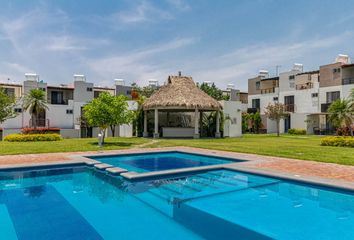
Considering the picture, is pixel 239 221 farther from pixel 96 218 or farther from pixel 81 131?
pixel 81 131

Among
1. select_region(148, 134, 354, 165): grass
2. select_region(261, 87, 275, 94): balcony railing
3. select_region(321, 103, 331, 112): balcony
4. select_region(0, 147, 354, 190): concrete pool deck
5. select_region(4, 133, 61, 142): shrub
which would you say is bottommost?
select_region(0, 147, 354, 190): concrete pool deck

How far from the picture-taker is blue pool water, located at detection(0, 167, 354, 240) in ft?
18.0

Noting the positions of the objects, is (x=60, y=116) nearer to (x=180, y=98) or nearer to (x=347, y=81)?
(x=180, y=98)

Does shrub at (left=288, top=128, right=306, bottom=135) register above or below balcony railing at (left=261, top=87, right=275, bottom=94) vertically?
below

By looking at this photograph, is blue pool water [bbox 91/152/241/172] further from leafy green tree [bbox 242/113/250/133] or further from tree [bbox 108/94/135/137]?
leafy green tree [bbox 242/113/250/133]

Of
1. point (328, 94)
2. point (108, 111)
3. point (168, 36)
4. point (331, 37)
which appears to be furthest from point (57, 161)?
point (328, 94)

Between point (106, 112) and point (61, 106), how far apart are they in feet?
68.1

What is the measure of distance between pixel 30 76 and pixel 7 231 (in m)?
36.4

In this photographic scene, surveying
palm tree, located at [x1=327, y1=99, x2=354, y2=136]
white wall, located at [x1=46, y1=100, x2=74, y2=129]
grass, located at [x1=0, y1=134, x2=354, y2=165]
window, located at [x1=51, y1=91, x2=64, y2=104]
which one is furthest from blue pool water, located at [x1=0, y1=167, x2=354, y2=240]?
window, located at [x1=51, y1=91, x2=64, y2=104]

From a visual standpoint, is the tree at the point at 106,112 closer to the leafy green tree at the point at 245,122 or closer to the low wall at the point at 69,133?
the low wall at the point at 69,133

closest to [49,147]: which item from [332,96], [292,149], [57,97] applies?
[292,149]

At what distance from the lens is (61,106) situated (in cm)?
3706

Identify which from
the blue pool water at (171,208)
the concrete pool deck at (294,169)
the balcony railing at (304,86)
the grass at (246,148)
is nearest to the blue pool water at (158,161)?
the concrete pool deck at (294,169)

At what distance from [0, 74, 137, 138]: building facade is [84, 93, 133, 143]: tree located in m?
15.3
